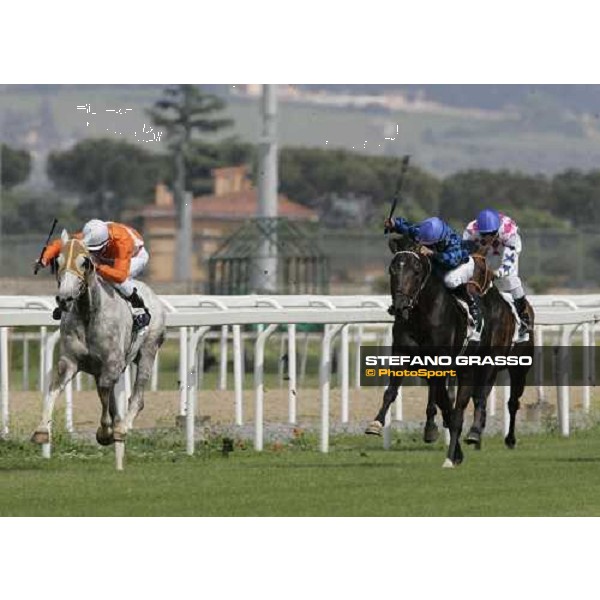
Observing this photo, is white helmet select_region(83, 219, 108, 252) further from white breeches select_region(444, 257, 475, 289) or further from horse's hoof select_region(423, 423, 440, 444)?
horse's hoof select_region(423, 423, 440, 444)

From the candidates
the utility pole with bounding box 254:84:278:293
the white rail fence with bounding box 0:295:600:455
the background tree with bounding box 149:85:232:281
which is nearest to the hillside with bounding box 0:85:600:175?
the background tree with bounding box 149:85:232:281

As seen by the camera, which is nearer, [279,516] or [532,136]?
[279,516]

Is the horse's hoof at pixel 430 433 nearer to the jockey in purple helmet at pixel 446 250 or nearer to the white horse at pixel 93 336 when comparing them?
the jockey in purple helmet at pixel 446 250

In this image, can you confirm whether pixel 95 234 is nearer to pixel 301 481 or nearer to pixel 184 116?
pixel 301 481

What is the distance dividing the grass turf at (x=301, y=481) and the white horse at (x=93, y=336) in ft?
1.03

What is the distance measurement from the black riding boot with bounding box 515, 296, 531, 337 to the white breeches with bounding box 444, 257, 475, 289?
983 mm

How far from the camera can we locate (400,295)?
11344mm

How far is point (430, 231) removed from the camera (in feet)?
38.0

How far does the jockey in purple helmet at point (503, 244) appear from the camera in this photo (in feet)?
41.3

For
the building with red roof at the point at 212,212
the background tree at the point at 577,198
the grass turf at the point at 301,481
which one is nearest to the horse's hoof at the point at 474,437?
the grass turf at the point at 301,481

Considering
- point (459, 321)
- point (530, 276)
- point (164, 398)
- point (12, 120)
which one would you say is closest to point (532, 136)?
point (12, 120)

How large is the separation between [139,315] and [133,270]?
0.25 metres

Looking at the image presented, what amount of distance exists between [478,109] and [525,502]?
281 ft

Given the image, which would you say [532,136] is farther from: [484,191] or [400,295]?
[400,295]
